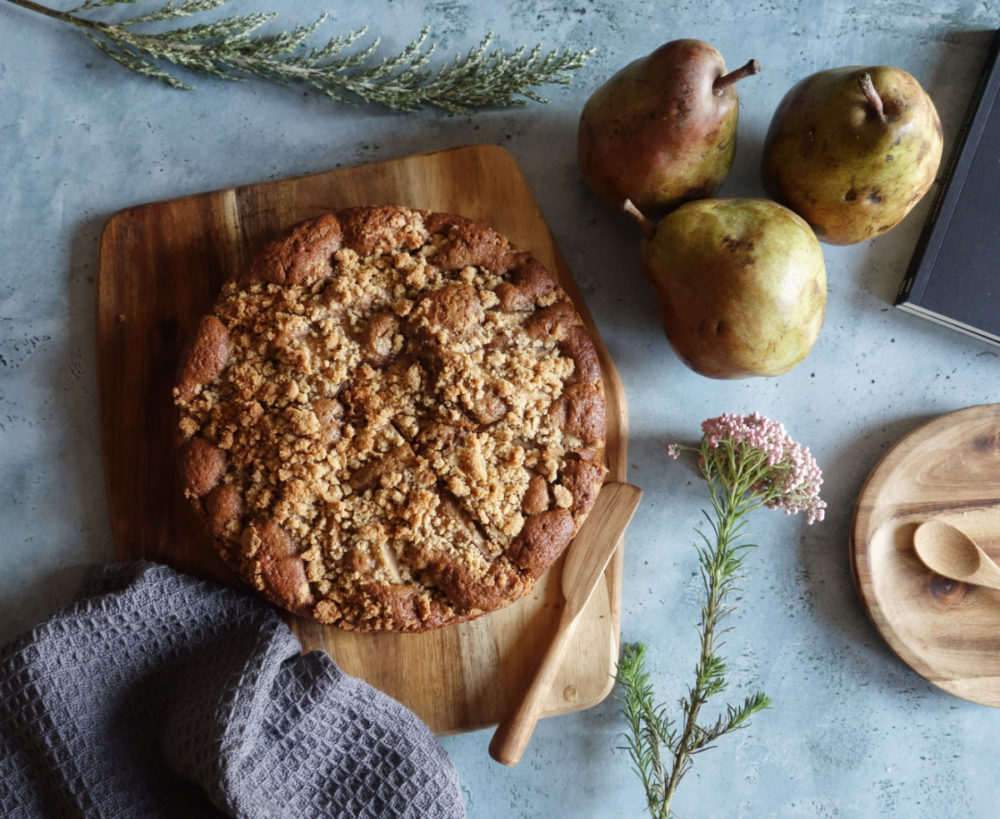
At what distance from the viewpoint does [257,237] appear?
5.11ft

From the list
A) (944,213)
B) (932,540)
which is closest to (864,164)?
(944,213)

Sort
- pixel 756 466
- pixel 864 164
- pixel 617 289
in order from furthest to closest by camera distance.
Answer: pixel 617 289 → pixel 756 466 → pixel 864 164

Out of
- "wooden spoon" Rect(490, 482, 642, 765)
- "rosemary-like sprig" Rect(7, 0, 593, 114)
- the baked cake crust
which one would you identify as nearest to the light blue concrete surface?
"rosemary-like sprig" Rect(7, 0, 593, 114)

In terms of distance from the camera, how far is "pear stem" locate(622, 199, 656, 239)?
140 centimetres

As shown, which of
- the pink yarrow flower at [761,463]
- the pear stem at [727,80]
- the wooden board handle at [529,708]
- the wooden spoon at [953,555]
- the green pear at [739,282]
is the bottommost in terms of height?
the wooden board handle at [529,708]

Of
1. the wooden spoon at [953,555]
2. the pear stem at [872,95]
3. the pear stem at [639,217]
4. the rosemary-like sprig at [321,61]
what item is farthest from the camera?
the wooden spoon at [953,555]

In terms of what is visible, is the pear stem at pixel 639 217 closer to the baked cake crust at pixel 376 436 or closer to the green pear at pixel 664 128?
the green pear at pixel 664 128

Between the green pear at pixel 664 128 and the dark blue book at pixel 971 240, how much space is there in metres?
0.50

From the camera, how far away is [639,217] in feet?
4.66

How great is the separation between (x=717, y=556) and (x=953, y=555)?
54 cm

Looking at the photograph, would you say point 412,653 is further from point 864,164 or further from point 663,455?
point 864,164

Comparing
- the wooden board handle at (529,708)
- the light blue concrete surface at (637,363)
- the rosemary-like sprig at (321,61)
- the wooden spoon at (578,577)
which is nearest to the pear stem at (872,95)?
the light blue concrete surface at (637,363)

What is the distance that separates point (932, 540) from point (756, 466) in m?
0.46

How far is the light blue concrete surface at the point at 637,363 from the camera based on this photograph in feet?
5.13
